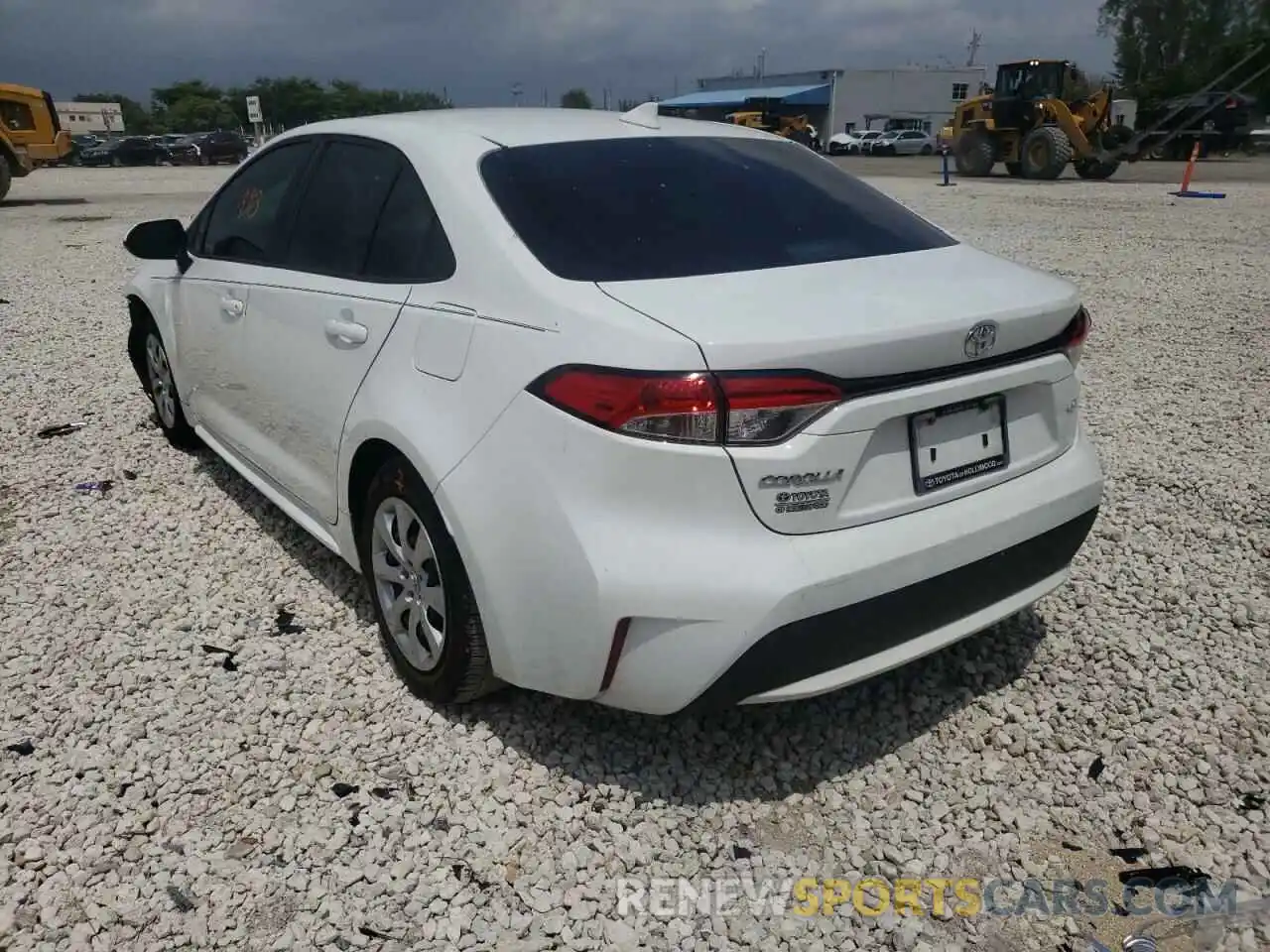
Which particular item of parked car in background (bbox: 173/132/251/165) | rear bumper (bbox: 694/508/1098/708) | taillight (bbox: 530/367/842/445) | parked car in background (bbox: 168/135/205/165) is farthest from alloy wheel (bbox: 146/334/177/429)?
parked car in background (bbox: 168/135/205/165)

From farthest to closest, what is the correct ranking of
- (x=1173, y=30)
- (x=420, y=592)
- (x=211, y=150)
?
(x=1173, y=30)
(x=211, y=150)
(x=420, y=592)

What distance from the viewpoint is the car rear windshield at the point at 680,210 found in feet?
8.21

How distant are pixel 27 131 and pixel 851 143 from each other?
3766 cm

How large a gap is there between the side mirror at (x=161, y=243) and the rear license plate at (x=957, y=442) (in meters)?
3.23

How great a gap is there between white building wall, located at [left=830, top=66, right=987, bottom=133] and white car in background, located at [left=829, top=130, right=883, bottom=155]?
18.2 meters

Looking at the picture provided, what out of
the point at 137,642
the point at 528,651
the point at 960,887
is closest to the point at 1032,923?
the point at 960,887

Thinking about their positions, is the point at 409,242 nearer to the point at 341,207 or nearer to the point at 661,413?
the point at 341,207

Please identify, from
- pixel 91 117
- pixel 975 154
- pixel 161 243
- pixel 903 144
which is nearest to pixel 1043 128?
pixel 975 154

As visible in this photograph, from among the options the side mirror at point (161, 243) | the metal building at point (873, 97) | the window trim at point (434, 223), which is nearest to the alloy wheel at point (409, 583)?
the window trim at point (434, 223)

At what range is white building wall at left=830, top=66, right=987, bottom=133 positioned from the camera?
66.7 m

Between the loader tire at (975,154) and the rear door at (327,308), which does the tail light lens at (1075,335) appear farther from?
the loader tire at (975,154)

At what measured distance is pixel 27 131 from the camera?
19.4 metres

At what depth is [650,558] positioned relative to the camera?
85.1 inches

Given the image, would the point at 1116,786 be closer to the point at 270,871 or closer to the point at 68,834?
the point at 270,871
